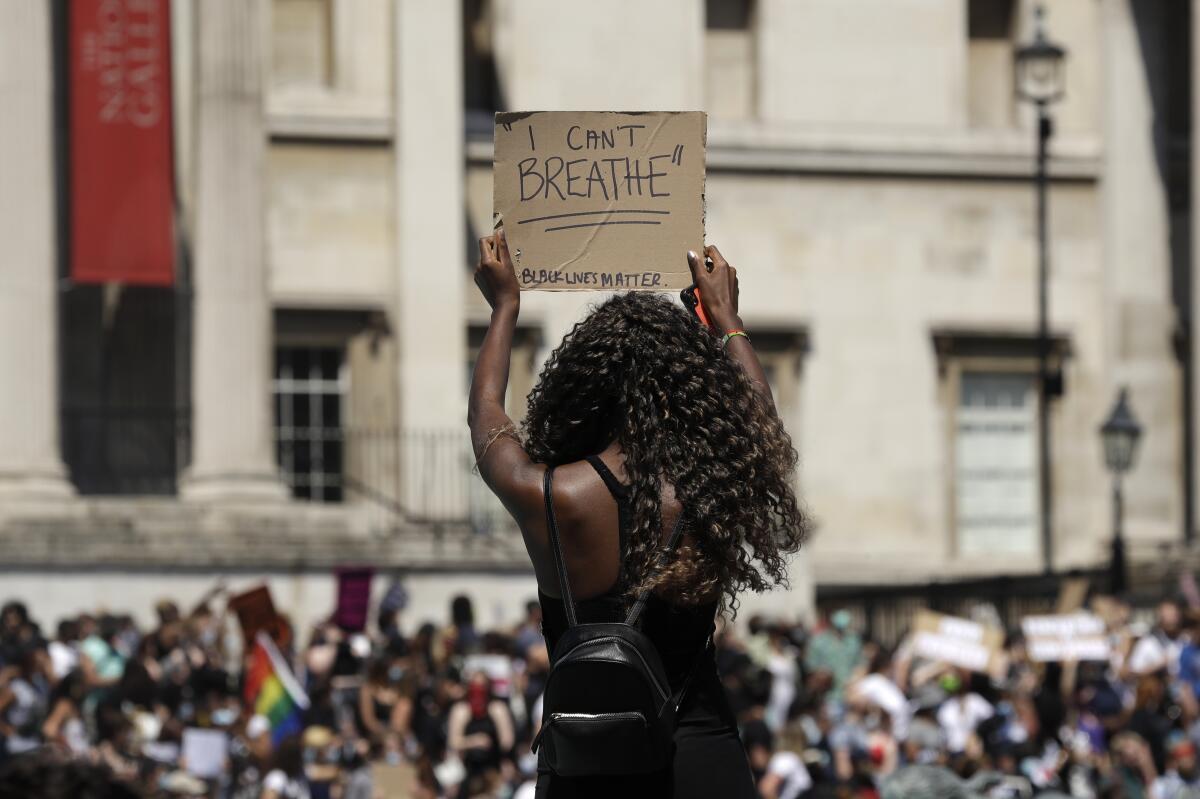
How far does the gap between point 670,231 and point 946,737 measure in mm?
12849

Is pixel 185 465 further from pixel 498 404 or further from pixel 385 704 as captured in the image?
pixel 498 404

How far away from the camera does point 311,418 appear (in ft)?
112

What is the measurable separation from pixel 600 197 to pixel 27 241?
23853 millimetres

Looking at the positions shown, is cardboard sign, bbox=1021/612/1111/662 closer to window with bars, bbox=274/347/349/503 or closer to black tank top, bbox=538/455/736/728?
window with bars, bbox=274/347/349/503

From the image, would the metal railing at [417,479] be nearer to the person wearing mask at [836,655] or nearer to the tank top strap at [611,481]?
the person wearing mask at [836,655]

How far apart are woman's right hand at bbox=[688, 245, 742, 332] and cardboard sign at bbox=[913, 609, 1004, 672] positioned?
48.9 feet

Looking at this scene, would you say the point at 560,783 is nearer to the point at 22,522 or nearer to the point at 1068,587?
the point at 1068,587

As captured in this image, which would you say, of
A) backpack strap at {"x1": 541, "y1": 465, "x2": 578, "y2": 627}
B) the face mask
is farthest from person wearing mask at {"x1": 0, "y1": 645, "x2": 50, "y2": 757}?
backpack strap at {"x1": 541, "y1": 465, "x2": 578, "y2": 627}

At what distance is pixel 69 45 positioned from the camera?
30.0 metres

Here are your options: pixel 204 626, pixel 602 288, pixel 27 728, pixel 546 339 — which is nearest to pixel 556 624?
pixel 602 288

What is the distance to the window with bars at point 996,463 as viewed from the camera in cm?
3756

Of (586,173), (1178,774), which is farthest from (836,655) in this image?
(586,173)

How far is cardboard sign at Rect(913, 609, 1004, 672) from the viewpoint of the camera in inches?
824

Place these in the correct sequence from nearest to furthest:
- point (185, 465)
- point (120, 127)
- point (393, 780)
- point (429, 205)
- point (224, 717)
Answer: point (393, 780)
point (224, 717)
point (120, 127)
point (185, 465)
point (429, 205)
